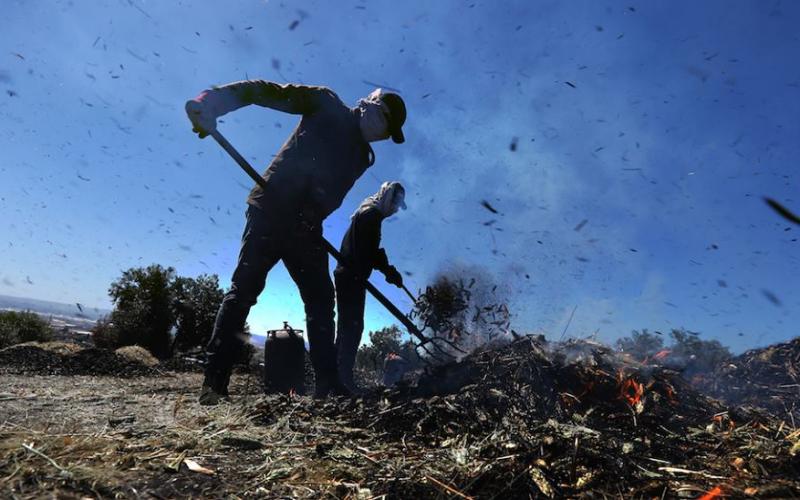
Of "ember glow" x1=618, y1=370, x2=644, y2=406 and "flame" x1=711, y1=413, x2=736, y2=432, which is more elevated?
"ember glow" x1=618, y1=370, x2=644, y2=406

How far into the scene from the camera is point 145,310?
48.3 feet

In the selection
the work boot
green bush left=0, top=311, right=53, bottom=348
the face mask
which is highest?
the face mask

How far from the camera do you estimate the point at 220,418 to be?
9.62ft

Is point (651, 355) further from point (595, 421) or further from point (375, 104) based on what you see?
point (375, 104)

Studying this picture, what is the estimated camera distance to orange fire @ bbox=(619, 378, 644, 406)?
310cm

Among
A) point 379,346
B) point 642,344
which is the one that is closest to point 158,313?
point 379,346

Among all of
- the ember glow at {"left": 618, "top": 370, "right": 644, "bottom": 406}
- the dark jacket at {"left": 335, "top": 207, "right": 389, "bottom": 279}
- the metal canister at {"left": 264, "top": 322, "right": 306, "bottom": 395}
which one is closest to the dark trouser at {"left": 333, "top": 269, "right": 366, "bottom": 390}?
the dark jacket at {"left": 335, "top": 207, "right": 389, "bottom": 279}

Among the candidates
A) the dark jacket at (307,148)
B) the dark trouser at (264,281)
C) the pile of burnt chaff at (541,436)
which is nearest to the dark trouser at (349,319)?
the dark trouser at (264,281)

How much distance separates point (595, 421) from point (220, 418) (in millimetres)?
2603

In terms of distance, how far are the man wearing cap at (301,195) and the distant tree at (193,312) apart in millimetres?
11930

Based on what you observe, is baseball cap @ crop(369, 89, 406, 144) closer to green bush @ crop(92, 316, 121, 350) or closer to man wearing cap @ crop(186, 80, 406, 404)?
man wearing cap @ crop(186, 80, 406, 404)

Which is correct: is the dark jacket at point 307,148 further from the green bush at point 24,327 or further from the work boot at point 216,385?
the green bush at point 24,327

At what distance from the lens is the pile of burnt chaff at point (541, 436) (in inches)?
67.4

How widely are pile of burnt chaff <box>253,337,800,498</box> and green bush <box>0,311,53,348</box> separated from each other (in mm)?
16422
